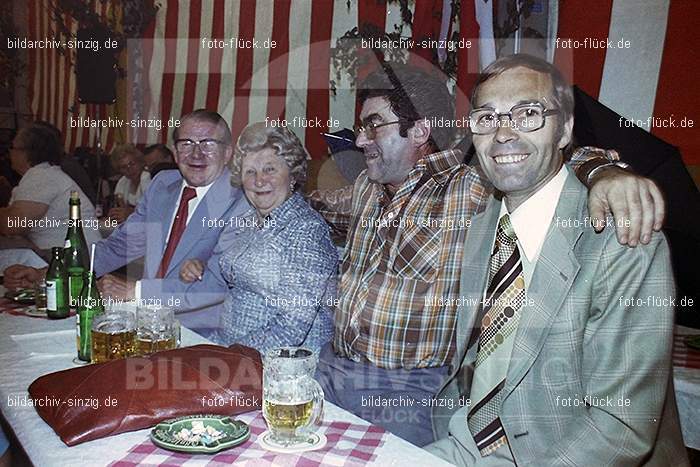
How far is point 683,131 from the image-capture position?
226cm

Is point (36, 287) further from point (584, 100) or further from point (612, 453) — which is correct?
point (584, 100)

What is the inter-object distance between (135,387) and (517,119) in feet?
3.19

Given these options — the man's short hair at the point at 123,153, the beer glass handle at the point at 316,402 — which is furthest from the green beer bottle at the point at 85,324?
the man's short hair at the point at 123,153

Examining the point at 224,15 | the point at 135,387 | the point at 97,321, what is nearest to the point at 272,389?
the point at 135,387

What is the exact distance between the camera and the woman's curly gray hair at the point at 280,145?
224 cm

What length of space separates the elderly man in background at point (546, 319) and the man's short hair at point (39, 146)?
308 cm

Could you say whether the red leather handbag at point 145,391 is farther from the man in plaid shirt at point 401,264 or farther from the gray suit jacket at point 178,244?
the gray suit jacket at point 178,244

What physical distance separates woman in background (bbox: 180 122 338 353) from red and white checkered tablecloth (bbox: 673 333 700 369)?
1.01 metres

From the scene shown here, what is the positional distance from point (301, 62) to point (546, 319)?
2898mm

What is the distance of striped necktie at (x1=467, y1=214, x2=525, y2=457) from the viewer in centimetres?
144

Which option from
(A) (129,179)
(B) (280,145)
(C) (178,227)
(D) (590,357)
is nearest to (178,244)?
(C) (178,227)

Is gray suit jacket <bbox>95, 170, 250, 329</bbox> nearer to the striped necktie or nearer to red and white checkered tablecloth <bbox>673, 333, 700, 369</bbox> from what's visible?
the striped necktie

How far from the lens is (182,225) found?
A: 277 cm

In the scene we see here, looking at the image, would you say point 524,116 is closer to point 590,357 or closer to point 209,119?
point 590,357
